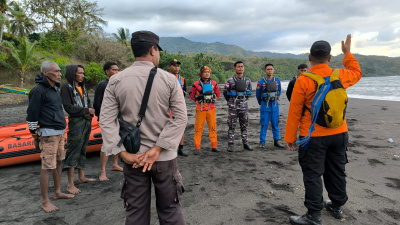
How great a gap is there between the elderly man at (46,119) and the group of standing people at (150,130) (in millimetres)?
11

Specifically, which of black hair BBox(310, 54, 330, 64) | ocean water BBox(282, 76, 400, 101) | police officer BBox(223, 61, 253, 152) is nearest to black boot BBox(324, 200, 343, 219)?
black hair BBox(310, 54, 330, 64)

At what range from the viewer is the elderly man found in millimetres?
3033

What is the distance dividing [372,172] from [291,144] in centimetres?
254

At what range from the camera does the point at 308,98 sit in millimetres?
2615

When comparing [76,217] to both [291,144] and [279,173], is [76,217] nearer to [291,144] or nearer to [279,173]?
[291,144]

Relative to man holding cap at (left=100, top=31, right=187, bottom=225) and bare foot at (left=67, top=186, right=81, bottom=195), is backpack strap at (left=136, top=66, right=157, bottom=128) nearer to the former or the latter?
man holding cap at (left=100, top=31, right=187, bottom=225)

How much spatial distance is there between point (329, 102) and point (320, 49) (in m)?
0.62

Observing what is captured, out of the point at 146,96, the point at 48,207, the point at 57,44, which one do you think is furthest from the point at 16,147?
the point at 57,44

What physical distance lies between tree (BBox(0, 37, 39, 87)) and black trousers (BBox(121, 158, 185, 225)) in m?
22.8

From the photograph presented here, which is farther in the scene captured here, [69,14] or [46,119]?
[69,14]

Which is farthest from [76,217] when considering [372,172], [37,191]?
[372,172]

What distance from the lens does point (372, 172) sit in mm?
4195

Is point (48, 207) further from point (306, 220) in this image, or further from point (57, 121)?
point (306, 220)

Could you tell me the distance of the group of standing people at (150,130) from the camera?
186 centimetres
